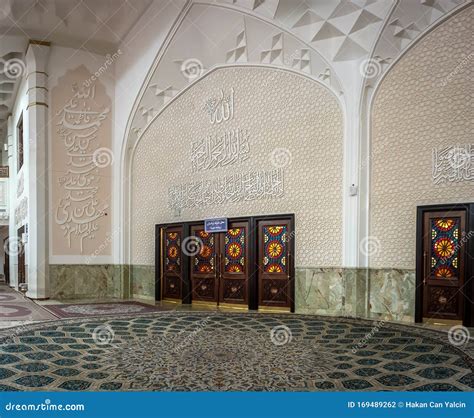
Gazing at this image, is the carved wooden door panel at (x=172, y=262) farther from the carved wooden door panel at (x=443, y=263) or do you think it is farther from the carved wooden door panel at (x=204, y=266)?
the carved wooden door panel at (x=443, y=263)

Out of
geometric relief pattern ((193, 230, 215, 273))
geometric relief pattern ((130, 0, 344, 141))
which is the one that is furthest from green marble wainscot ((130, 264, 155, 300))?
geometric relief pattern ((130, 0, 344, 141))

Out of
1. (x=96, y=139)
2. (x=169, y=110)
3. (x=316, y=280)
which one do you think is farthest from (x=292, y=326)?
(x=96, y=139)

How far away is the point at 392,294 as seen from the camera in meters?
5.25

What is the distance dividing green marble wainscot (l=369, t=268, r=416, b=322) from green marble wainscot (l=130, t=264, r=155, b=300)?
396 centimetres

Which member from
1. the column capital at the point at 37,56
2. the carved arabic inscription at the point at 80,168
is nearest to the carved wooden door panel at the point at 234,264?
the carved arabic inscription at the point at 80,168

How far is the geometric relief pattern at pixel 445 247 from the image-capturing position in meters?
4.86

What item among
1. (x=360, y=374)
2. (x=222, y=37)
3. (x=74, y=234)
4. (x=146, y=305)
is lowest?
(x=146, y=305)

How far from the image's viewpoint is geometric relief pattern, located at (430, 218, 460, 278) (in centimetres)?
486

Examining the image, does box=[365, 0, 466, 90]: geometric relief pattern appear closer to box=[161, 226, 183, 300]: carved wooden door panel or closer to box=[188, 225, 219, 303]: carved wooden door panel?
box=[188, 225, 219, 303]: carved wooden door panel

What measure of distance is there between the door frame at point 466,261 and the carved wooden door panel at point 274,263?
1.63 m

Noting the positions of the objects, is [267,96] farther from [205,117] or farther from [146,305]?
[146,305]

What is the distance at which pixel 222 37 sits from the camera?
646 centimetres

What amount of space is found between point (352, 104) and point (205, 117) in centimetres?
252

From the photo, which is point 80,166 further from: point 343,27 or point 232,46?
point 343,27
